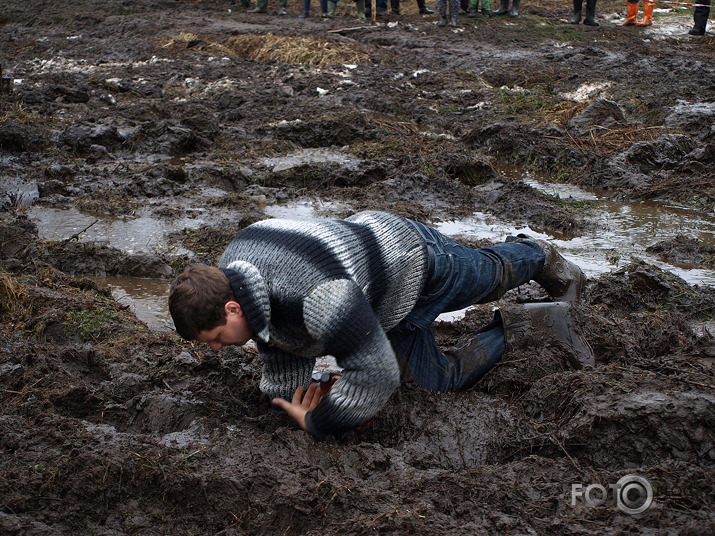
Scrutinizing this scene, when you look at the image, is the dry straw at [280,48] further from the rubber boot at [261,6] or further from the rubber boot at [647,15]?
the rubber boot at [647,15]

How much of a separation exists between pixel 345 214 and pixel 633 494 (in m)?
4.50

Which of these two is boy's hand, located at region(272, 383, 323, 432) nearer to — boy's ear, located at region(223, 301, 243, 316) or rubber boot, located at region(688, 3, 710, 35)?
boy's ear, located at region(223, 301, 243, 316)

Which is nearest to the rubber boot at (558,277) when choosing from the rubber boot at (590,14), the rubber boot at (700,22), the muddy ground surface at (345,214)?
the muddy ground surface at (345,214)

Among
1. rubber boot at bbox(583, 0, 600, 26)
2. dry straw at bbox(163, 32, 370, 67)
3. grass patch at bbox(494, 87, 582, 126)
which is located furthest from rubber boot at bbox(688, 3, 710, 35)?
dry straw at bbox(163, 32, 370, 67)

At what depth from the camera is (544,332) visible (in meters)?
3.81

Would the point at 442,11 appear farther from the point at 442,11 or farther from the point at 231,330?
the point at 231,330

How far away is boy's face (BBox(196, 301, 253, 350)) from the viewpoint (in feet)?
8.99

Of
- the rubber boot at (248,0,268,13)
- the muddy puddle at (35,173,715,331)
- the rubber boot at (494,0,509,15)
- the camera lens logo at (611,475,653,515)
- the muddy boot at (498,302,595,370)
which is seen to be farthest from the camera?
the rubber boot at (248,0,268,13)

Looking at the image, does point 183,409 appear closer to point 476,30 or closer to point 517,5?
point 476,30

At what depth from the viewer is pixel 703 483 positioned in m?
2.61

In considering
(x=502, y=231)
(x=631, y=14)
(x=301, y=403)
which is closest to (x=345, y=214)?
(x=502, y=231)

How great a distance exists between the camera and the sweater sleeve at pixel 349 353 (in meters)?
2.76

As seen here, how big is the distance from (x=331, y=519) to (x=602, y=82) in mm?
9716

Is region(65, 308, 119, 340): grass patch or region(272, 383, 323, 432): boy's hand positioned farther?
region(65, 308, 119, 340): grass patch
